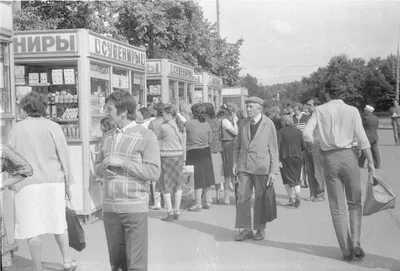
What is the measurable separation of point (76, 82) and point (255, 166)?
3.06 meters

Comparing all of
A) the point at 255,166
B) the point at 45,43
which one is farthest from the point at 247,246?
the point at 45,43

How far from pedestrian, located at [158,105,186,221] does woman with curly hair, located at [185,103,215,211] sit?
49cm

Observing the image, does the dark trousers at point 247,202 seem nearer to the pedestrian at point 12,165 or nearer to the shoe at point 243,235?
the shoe at point 243,235

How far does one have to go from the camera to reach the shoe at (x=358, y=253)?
5.45 m

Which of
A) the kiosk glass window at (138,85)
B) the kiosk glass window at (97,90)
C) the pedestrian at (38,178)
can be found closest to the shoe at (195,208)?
the kiosk glass window at (97,90)

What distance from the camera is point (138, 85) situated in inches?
407

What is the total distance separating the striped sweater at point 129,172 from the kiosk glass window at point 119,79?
4942 millimetres

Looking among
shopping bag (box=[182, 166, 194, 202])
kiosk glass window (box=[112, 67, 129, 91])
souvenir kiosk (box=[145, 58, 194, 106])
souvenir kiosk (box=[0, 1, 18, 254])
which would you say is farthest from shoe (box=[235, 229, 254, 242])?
souvenir kiosk (box=[145, 58, 194, 106])

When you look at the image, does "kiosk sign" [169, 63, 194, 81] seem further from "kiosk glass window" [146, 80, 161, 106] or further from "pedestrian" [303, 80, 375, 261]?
"pedestrian" [303, 80, 375, 261]

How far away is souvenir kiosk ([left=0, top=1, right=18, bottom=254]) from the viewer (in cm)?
561

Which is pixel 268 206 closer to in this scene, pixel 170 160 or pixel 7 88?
pixel 170 160

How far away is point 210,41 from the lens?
100ft

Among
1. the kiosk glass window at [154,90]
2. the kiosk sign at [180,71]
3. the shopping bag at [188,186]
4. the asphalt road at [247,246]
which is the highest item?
the kiosk sign at [180,71]

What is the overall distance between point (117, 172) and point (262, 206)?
301 cm
